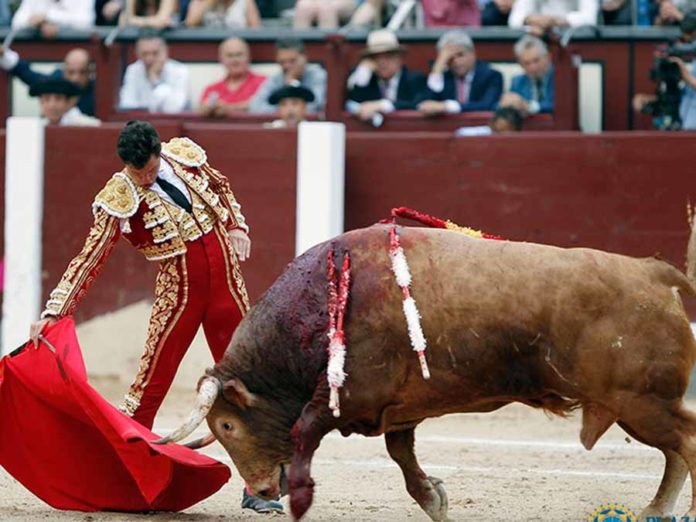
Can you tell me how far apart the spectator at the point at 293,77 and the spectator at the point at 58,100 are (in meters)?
1.01

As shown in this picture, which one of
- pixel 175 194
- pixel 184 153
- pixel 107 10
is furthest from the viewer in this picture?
pixel 107 10

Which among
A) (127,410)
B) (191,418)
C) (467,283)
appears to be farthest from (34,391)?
(467,283)

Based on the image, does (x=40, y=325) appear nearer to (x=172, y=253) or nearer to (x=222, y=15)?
(x=172, y=253)

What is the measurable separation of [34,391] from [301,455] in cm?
117

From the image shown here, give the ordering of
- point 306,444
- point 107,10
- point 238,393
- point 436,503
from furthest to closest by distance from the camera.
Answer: point 107,10 < point 436,503 < point 238,393 < point 306,444

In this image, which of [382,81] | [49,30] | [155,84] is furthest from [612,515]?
[49,30]

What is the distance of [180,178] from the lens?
562 centimetres

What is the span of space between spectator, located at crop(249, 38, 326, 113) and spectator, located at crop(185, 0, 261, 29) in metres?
0.72

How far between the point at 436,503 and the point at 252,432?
2.14 feet

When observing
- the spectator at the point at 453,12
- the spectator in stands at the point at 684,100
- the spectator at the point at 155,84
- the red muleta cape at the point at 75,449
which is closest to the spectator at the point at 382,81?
the spectator at the point at 453,12

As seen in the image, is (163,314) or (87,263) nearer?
(87,263)

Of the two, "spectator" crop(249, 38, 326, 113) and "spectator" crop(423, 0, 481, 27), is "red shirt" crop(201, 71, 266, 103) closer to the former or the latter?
"spectator" crop(249, 38, 326, 113)

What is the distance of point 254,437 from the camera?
5.25 meters

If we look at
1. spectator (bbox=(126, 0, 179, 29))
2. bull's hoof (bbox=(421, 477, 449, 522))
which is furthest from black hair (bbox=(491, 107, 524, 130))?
bull's hoof (bbox=(421, 477, 449, 522))
